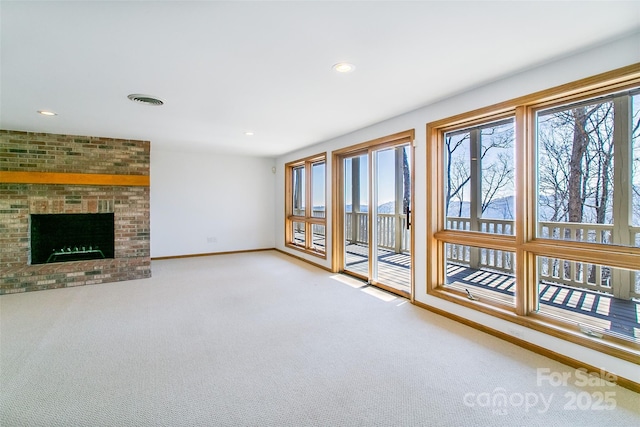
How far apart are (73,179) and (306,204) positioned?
3.90 metres

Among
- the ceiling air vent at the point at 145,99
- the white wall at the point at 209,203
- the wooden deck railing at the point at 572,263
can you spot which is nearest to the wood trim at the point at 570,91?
the wooden deck railing at the point at 572,263

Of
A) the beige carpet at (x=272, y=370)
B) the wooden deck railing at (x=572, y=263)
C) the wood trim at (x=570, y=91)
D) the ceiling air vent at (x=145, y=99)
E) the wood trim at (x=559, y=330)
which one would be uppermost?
the ceiling air vent at (x=145, y=99)

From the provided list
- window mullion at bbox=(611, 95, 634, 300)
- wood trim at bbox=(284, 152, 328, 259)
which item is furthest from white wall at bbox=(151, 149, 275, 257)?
window mullion at bbox=(611, 95, 634, 300)

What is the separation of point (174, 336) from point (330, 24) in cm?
286

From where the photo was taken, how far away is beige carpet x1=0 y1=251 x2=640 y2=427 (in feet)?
5.71

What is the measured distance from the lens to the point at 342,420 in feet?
5.55

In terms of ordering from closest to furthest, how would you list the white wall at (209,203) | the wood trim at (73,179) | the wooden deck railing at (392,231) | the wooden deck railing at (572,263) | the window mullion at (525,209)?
the wooden deck railing at (572,263) → the window mullion at (525,209) → the wood trim at (73,179) → the wooden deck railing at (392,231) → the white wall at (209,203)

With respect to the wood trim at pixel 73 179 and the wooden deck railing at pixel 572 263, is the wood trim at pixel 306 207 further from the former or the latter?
the wood trim at pixel 73 179

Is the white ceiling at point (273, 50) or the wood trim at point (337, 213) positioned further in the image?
the wood trim at point (337, 213)

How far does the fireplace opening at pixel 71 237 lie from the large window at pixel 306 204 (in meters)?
3.42

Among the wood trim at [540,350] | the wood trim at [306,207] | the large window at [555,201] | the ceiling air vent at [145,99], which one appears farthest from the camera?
the wood trim at [306,207]

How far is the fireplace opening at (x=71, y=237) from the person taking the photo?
15.1ft

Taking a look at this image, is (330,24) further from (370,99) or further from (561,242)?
(561,242)

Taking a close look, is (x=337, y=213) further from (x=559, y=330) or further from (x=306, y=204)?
(x=559, y=330)
